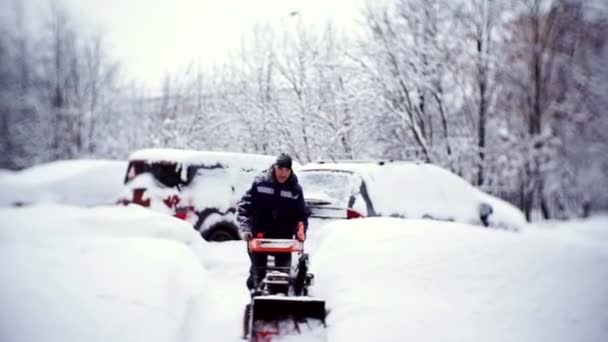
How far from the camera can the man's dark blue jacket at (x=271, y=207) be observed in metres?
4.42

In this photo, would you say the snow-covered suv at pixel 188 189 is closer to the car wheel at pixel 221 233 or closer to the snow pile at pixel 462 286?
the car wheel at pixel 221 233

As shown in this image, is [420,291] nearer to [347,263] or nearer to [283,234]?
[347,263]

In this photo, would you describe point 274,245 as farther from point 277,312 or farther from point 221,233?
point 221,233

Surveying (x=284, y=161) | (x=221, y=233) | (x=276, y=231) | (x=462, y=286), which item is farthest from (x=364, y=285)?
(x=221, y=233)

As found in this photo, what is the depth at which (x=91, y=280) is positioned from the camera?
354 cm

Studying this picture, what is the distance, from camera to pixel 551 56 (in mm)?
3732

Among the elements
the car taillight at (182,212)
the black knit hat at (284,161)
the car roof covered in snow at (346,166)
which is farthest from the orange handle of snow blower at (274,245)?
the car taillight at (182,212)

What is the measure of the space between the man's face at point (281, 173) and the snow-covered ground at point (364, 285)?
913 mm

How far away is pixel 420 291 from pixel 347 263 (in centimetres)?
81

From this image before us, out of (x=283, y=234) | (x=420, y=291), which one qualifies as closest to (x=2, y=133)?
(x=283, y=234)

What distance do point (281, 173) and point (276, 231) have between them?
61cm

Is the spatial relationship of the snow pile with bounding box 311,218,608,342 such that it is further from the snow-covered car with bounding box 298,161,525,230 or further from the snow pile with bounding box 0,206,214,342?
the snow-covered car with bounding box 298,161,525,230

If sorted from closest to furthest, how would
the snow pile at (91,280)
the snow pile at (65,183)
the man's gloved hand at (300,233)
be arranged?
1. the snow pile at (91,280)
2. the snow pile at (65,183)
3. the man's gloved hand at (300,233)

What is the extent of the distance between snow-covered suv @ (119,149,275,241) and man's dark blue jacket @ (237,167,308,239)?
3.21 metres
